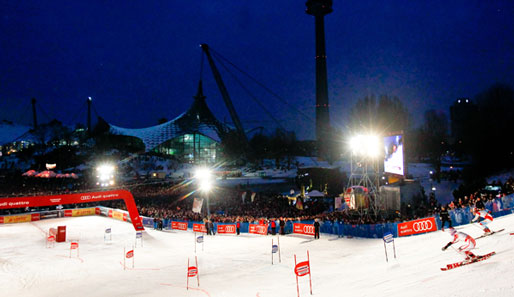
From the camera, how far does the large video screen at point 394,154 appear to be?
22203mm

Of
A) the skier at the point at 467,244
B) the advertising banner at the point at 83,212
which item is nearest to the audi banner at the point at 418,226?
the skier at the point at 467,244

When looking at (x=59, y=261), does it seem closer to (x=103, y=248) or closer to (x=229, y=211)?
(x=103, y=248)

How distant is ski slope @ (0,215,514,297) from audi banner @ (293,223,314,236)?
50cm

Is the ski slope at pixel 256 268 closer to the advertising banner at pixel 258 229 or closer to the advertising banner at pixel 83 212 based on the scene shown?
the advertising banner at pixel 258 229

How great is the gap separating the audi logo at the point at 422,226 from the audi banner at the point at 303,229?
558cm

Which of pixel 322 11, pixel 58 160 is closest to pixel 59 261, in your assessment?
pixel 58 160

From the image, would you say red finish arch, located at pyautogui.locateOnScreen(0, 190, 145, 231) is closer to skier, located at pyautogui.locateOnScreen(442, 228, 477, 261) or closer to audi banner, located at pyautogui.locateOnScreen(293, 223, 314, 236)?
audi banner, located at pyautogui.locateOnScreen(293, 223, 314, 236)

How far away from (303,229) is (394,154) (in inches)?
343

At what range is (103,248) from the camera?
1945cm

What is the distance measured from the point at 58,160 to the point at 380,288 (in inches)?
2541

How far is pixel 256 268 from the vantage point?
44.1ft

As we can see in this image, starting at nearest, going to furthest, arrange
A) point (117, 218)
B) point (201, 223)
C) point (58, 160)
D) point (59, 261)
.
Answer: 1. point (59, 261)
2. point (201, 223)
3. point (117, 218)
4. point (58, 160)

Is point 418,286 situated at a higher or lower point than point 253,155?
lower

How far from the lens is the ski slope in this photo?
7672 mm
